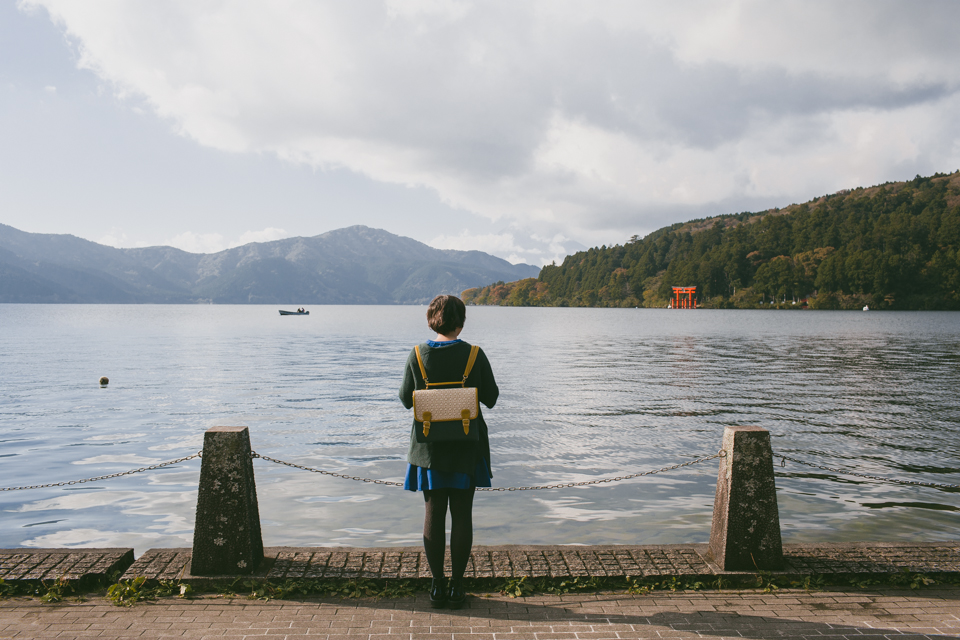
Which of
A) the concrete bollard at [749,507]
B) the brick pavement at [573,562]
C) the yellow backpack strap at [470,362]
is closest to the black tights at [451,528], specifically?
the brick pavement at [573,562]

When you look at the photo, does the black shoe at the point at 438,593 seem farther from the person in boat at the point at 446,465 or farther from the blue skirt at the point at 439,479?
the blue skirt at the point at 439,479

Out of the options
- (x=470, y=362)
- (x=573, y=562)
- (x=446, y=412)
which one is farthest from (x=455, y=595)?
(x=470, y=362)

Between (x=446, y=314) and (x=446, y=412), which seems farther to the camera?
(x=446, y=314)

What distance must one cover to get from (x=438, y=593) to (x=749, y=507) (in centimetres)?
283


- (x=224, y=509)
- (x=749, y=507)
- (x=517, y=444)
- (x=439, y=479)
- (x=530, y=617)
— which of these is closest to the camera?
(x=530, y=617)

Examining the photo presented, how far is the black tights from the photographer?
4805mm

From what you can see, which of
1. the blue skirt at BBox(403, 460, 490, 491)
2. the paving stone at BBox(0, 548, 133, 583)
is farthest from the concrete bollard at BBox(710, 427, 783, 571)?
the paving stone at BBox(0, 548, 133, 583)

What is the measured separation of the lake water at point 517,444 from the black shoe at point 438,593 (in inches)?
165

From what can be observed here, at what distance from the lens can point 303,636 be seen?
425 centimetres

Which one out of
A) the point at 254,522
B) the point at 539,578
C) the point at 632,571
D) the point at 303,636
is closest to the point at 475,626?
the point at 539,578

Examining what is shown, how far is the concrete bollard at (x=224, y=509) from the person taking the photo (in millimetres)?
5070

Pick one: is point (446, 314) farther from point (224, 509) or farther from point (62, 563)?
point (62, 563)

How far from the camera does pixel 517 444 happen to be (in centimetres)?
1523

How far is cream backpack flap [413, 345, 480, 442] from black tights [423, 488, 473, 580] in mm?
493
